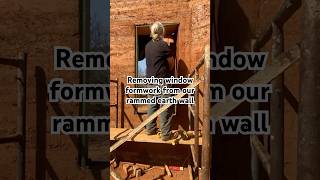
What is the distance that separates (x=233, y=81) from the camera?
2033 millimetres

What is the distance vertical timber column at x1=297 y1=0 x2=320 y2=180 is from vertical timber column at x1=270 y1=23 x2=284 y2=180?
33cm

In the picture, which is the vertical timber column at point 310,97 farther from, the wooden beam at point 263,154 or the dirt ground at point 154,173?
the dirt ground at point 154,173

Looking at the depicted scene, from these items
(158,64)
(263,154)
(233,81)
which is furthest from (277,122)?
(158,64)

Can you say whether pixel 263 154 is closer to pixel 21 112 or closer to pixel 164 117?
A: pixel 21 112

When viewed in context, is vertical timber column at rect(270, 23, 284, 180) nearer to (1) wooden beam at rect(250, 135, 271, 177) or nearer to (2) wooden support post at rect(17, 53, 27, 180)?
(1) wooden beam at rect(250, 135, 271, 177)

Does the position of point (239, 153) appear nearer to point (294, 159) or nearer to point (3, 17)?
point (294, 159)

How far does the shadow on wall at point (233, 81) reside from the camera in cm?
196

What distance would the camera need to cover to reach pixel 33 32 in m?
2.60

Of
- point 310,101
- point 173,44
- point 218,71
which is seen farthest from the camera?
point 173,44

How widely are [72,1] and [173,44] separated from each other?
15.3 feet

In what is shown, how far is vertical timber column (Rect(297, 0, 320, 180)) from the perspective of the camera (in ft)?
2.71

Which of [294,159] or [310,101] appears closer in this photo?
[310,101]

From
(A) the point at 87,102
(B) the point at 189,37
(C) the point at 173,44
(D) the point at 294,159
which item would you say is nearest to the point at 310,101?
(D) the point at 294,159

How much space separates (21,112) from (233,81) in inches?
55.8
